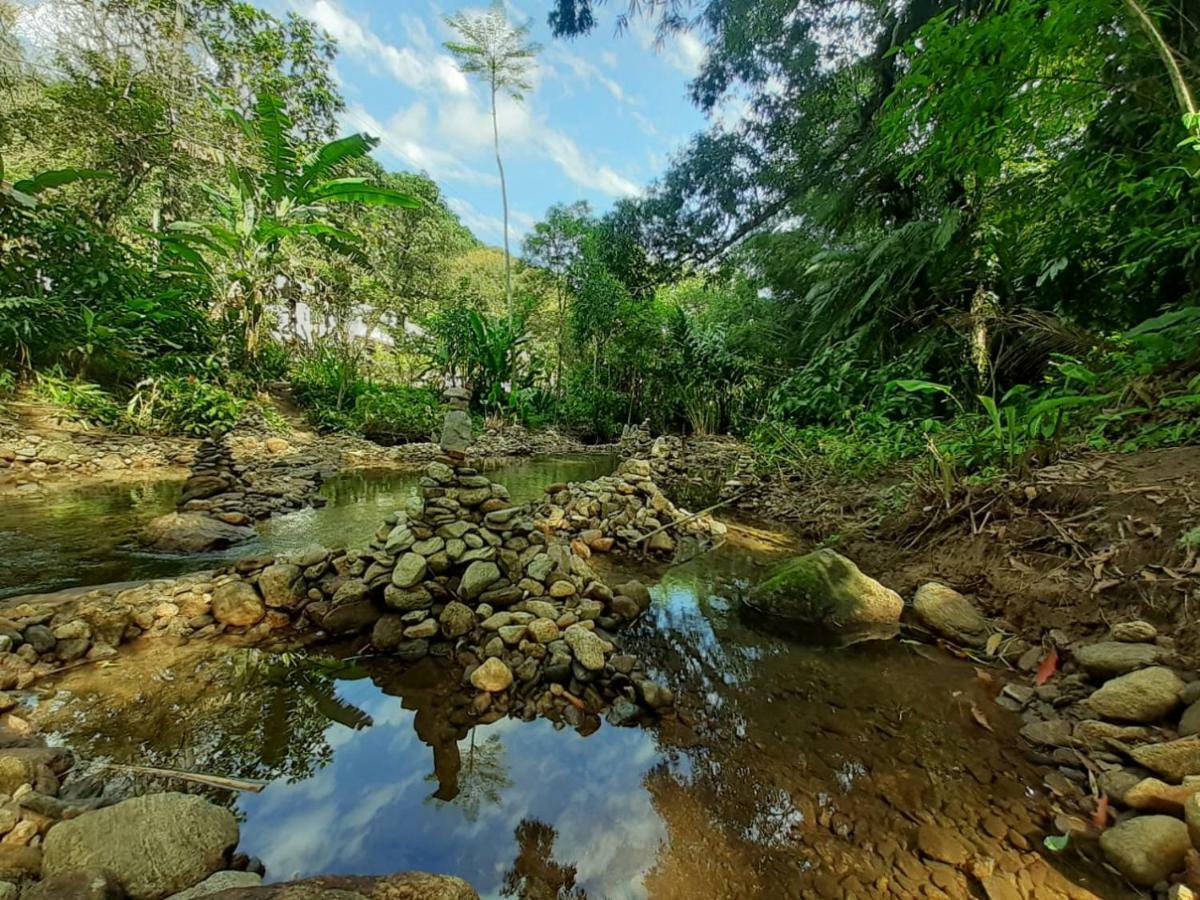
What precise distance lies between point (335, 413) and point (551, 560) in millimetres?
8347

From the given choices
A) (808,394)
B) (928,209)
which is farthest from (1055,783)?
(928,209)

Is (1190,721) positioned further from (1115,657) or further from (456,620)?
(456,620)

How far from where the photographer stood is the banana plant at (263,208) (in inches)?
295

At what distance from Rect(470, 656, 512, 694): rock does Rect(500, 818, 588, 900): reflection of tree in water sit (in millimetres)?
656


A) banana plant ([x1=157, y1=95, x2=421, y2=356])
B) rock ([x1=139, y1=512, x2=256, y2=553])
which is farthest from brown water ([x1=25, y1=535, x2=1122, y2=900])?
banana plant ([x1=157, y1=95, x2=421, y2=356])

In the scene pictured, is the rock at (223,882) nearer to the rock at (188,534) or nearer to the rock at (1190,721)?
the rock at (1190,721)

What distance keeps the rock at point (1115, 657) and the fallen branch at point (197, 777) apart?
3.09 meters

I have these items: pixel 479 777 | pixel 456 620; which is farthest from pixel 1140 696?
pixel 456 620

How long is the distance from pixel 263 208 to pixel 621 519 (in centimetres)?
856

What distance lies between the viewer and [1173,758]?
1.43 meters

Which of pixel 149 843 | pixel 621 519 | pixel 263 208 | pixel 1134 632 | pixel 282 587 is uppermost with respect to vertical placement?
pixel 263 208

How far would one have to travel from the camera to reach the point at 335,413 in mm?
9539

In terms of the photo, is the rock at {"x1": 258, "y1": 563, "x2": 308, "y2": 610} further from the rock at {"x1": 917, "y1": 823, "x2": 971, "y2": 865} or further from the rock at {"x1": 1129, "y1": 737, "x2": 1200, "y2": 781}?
the rock at {"x1": 1129, "y1": 737, "x2": 1200, "y2": 781}

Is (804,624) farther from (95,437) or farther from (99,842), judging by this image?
(95,437)
